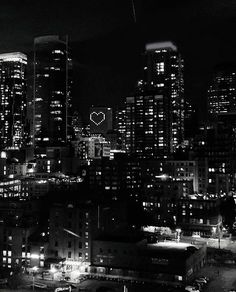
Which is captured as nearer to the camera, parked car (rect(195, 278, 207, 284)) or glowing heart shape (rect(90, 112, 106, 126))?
parked car (rect(195, 278, 207, 284))

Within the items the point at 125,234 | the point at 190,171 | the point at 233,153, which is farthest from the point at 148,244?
the point at 233,153

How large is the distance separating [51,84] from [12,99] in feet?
47.8

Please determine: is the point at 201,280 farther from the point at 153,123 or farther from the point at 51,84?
the point at 51,84

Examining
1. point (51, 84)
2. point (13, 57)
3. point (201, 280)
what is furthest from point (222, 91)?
point (201, 280)

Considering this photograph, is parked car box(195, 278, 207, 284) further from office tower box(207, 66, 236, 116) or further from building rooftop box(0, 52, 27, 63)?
building rooftop box(0, 52, 27, 63)

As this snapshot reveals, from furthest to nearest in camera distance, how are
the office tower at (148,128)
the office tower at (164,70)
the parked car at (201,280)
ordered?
1. the office tower at (164,70)
2. the office tower at (148,128)
3. the parked car at (201,280)

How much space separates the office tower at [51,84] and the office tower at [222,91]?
1001 inches

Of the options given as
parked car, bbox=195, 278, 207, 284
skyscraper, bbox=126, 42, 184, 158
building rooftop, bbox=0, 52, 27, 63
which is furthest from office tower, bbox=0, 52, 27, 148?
parked car, bbox=195, 278, 207, 284

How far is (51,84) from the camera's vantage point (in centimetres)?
7981

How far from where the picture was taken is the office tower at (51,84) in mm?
78625

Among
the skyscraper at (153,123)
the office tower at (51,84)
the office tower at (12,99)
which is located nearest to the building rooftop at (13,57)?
the office tower at (12,99)

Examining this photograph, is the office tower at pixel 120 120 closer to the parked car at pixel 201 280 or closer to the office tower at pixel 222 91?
the office tower at pixel 222 91

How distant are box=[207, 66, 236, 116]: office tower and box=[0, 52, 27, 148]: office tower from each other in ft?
114

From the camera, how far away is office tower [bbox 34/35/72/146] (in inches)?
3095
